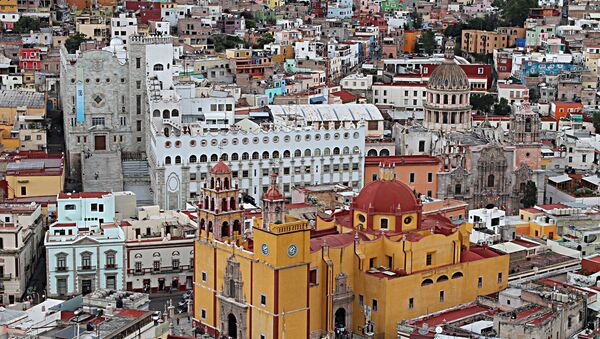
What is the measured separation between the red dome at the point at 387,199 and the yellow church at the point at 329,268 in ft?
0.15

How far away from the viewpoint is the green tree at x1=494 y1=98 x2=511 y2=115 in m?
102

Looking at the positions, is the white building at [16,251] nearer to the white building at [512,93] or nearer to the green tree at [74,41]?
the green tree at [74,41]

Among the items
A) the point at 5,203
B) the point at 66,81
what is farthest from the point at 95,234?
the point at 66,81

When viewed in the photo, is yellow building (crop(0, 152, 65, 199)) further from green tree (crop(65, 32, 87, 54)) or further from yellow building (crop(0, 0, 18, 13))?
yellow building (crop(0, 0, 18, 13))

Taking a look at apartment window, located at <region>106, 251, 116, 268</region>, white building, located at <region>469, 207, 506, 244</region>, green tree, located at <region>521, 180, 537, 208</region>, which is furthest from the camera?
green tree, located at <region>521, 180, 537, 208</region>

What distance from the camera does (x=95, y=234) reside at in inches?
2317

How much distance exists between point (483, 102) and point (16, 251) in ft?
181

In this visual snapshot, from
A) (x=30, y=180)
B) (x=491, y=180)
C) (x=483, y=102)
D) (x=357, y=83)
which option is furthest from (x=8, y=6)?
(x=491, y=180)

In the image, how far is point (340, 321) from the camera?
53250 mm

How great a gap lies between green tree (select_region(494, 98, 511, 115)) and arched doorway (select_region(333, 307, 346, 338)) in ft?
170

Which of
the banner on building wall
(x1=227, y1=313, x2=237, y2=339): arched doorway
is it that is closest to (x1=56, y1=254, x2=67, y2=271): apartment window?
(x1=227, y1=313, x2=237, y2=339): arched doorway

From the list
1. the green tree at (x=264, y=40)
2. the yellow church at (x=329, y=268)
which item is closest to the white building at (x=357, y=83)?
the green tree at (x=264, y=40)

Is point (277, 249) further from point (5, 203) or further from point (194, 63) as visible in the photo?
point (194, 63)

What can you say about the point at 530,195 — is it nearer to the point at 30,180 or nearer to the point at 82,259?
the point at 82,259
